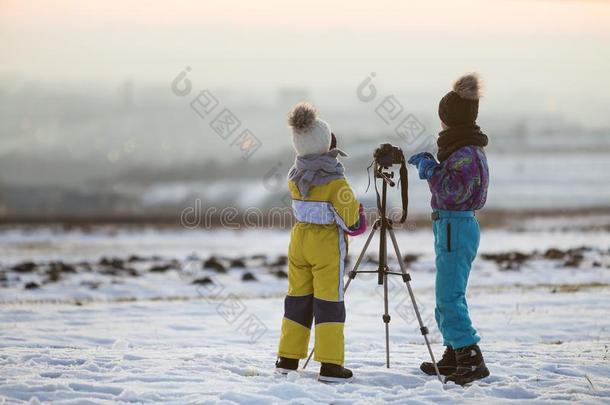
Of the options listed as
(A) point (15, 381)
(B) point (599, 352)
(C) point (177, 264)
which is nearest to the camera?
(A) point (15, 381)

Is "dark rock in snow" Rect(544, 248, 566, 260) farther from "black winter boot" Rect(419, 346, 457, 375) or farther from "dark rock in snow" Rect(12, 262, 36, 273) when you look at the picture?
"black winter boot" Rect(419, 346, 457, 375)

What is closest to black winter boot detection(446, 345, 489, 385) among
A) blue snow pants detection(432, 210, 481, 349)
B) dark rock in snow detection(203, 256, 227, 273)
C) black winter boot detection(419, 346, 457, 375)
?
blue snow pants detection(432, 210, 481, 349)

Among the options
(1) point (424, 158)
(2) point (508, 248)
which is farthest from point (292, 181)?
(2) point (508, 248)

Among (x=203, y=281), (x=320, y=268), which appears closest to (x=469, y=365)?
(x=320, y=268)

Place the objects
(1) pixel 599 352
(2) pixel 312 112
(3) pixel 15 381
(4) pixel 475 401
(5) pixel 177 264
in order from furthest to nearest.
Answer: (5) pixel 177 264, (1) pixel 599 352, (2) pixel 312 112, (3) pixel 15 381, (4) pixel 475 401

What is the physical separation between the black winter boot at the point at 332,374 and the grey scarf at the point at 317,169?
64.3 inches

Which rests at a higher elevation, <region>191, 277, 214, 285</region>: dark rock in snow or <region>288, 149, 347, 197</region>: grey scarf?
<region>288, 149, 347, 197</region>: grey scarf

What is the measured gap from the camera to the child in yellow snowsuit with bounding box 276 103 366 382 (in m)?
7.18

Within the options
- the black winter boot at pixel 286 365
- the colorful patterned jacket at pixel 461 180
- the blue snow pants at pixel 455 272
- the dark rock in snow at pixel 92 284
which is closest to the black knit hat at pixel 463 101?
the colorful patterned jacket at pixel 461 180

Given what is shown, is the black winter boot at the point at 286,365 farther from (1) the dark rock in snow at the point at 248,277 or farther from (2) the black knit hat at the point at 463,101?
(1) the dark rock in snow at the point at 248,277

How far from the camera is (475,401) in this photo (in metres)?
6.46

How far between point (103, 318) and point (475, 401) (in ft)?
23.6

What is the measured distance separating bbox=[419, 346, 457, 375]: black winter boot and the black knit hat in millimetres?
2250

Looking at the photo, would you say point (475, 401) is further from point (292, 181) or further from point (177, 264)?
point (177, 264)
